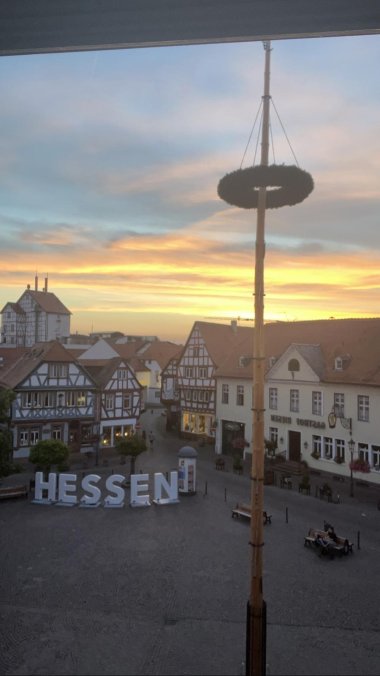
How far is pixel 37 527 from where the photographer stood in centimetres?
1277

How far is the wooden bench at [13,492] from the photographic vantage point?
614 inches

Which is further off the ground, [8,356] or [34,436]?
[8,356]

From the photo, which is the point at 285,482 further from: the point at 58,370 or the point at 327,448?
the point at 58,370

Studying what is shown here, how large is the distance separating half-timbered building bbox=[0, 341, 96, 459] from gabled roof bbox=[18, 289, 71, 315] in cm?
1522

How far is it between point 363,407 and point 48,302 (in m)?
28.3

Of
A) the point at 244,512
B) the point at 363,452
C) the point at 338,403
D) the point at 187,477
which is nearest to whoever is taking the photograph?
the point at 244,512

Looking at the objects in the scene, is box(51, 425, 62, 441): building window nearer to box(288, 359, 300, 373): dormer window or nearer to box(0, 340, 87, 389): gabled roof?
box(0, 340, 87, 389): gabled roof

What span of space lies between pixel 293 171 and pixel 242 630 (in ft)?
21.8

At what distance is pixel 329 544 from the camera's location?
35.6ft

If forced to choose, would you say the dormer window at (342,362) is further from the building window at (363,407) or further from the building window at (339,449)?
the building window at (339,449)

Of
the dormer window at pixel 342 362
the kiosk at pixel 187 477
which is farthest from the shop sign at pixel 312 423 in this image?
the kiosk at pixel 187 477

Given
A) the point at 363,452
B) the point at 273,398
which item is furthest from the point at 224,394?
the point at 363,452

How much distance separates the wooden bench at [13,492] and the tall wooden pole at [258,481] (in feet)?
40.9

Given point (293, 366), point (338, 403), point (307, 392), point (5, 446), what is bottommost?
point (5, 446)
